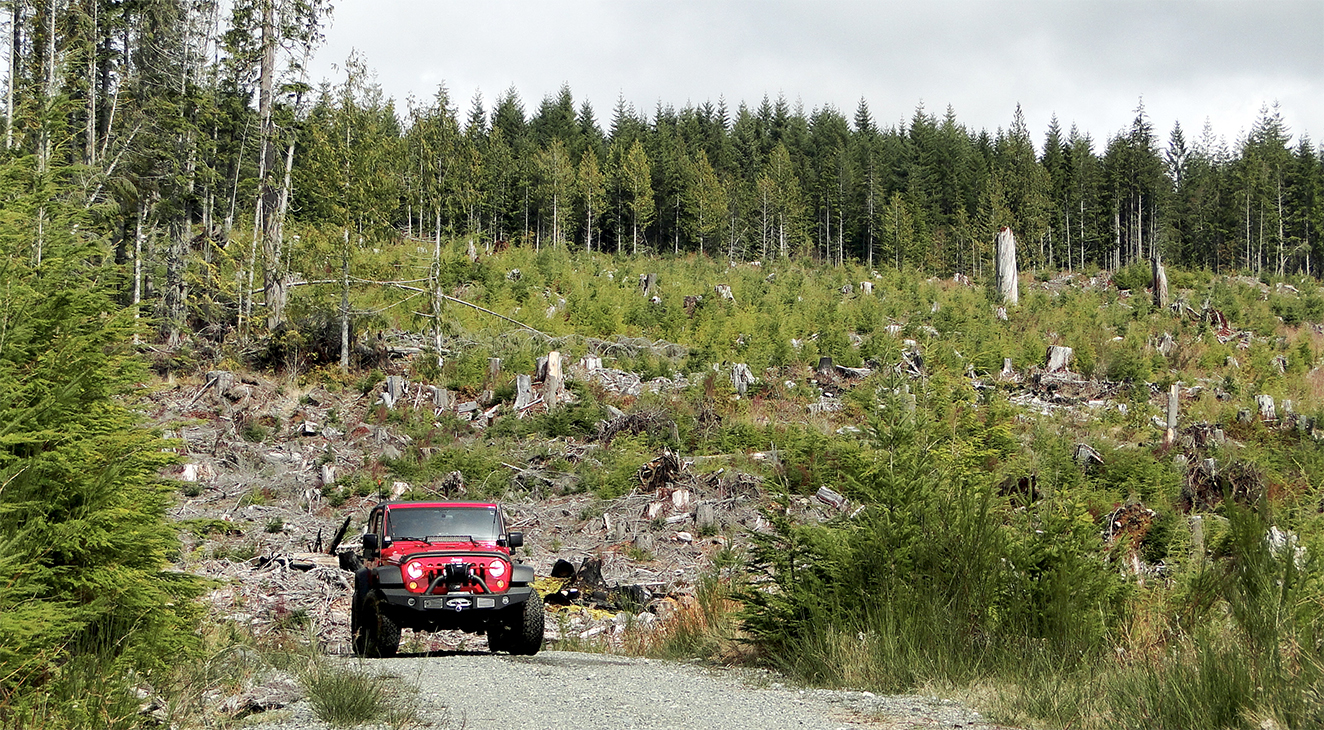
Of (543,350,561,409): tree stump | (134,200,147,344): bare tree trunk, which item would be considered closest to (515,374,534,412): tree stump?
(543,350,561,409): tree stump

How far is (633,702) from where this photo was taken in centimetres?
715

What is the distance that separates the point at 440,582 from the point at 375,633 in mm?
834

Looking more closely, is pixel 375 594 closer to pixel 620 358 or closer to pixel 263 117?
pixel 620 358

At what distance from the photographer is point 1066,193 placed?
262 ft

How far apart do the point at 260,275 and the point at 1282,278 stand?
5208 centimetres

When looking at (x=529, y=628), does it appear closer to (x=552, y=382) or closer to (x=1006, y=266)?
(x=552, y=382)

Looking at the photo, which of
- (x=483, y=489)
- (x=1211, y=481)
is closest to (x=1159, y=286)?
(x=1211, y=481)

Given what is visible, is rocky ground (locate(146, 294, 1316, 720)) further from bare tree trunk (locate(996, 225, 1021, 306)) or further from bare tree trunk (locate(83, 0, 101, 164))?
bare tree trunk (locate(996, 225, 1021, 306))

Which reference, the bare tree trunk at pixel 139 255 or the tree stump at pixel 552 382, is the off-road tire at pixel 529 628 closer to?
the tree stump at pixel 552 382

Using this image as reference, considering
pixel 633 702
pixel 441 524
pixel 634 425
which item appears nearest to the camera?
pixel 633 702

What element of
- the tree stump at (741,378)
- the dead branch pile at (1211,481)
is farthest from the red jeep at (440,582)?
the tree stump at (741,378)

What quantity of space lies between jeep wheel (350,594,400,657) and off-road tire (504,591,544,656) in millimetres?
1266

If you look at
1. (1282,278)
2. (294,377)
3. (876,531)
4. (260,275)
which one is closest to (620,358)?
(294,377)

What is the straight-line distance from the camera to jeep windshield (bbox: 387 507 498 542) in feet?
36.3
